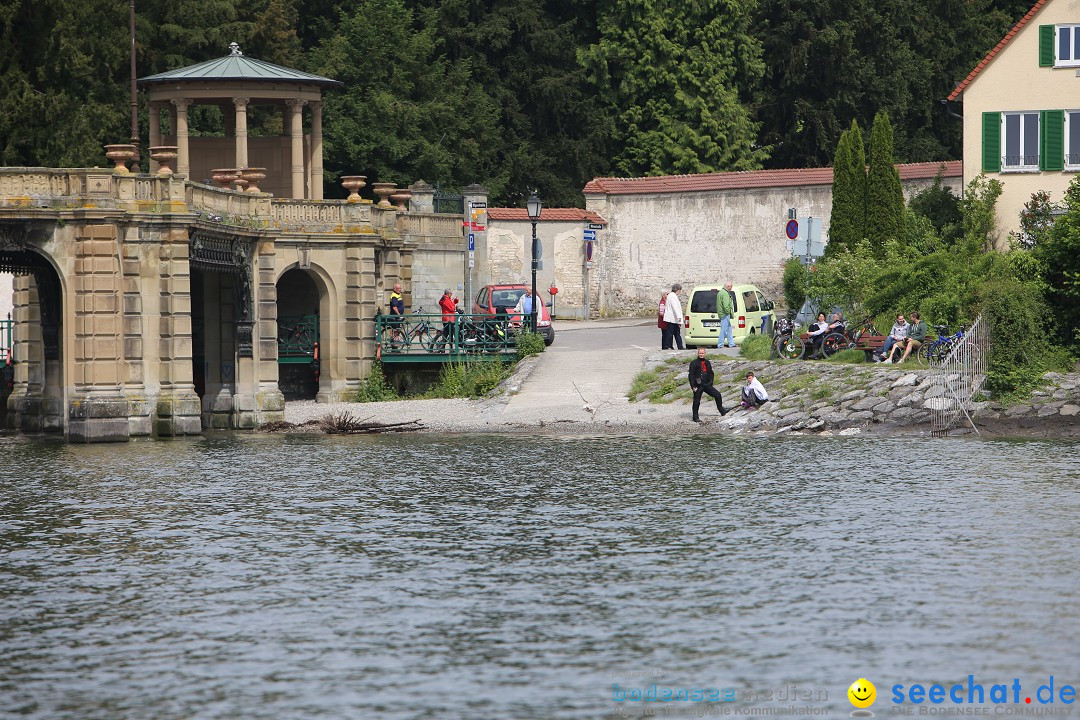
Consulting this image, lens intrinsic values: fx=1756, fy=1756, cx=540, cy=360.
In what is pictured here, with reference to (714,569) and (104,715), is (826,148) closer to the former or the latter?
(714,569)

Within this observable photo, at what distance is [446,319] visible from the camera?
4328 cm

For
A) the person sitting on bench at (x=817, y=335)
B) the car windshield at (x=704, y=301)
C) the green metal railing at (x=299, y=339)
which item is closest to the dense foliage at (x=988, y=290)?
the person sitting on bench at (x=817, y=335)

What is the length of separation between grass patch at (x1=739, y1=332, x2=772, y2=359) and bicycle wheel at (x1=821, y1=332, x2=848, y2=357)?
4.73 feet

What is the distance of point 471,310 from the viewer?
47531 millimetres

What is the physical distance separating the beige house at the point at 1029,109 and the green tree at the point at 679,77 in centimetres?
1686

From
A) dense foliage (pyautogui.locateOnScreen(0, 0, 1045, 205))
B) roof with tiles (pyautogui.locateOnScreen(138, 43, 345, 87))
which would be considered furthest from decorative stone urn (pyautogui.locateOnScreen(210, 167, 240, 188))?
dense foliage (pyautogui.locateOnScreen(0, 0, 1045, 205))

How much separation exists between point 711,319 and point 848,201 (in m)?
5.25

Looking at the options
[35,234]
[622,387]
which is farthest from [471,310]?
[35,234]

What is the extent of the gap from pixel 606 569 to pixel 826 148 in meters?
45.7

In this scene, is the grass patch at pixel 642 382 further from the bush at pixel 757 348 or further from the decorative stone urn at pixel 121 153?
the decorative stone urn at pixel 121 153

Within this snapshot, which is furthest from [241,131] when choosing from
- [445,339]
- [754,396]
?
[754,396]

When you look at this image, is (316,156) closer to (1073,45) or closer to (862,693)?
(1073,45)

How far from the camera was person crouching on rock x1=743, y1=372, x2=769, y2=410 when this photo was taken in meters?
36.6

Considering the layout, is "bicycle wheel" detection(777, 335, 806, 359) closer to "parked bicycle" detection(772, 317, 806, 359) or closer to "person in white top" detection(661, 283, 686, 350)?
"parked bicycle" detection(772, 317, 806, 359)
